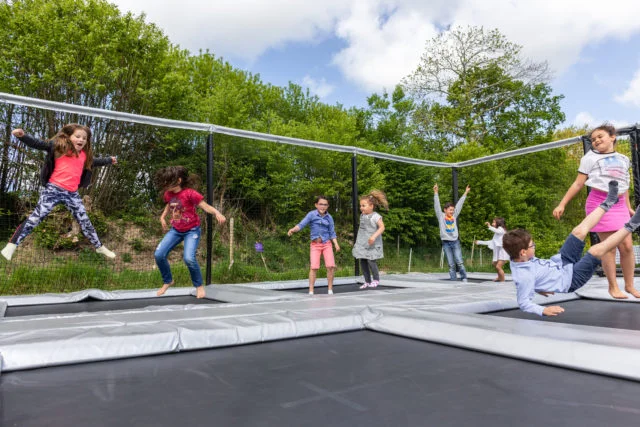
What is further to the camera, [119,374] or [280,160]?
[280,160]

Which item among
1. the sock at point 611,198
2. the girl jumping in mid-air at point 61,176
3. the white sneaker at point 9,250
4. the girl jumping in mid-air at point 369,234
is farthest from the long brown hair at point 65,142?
the sock at point 611,198

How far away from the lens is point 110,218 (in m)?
4.86

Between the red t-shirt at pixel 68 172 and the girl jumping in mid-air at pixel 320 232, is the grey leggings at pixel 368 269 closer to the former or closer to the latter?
the girl jumping in mid-air at pixel 320 232

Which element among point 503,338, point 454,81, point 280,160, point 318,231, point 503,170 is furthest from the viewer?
point 454,81

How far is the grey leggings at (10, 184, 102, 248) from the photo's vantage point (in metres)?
2.43

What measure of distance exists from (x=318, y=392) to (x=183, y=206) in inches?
83.9

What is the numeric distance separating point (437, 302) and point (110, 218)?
380cm

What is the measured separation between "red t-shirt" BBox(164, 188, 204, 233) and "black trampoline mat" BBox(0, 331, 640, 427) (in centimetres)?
155

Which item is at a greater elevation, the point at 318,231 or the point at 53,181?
the point at 53,181

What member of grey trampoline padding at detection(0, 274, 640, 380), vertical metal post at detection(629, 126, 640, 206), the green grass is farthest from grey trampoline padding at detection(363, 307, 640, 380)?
the green grass

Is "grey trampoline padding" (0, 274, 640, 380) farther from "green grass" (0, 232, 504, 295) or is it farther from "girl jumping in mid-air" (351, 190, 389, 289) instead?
"green grass" (0, 232, 504, 295)

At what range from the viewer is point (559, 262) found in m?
2.09

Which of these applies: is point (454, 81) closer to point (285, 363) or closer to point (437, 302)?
point (437, 302)

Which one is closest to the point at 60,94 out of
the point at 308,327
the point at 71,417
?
the point at 308,327
